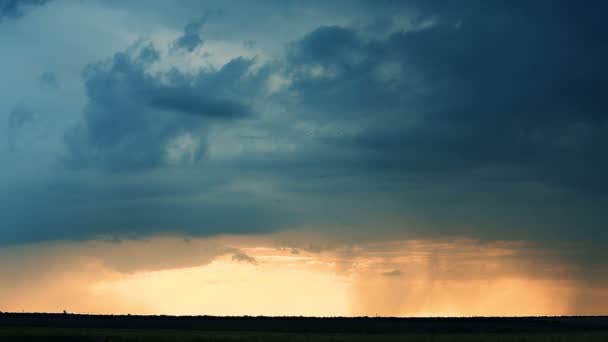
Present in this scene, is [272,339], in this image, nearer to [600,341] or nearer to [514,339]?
[514,339]

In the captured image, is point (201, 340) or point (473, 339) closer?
point (201, 340)

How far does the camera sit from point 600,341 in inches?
3521

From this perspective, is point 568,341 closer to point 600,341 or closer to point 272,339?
point 600,341

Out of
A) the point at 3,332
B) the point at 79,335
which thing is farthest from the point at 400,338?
the point at 3,332

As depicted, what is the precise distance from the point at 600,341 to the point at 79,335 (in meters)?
63.4

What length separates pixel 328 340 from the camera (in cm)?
9156

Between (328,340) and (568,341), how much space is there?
28.3 meters

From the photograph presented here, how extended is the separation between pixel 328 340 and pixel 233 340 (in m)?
11.7

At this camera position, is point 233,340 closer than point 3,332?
Yes

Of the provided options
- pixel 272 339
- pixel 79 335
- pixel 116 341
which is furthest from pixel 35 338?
pixel 272 339

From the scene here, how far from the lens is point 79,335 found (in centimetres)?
9694

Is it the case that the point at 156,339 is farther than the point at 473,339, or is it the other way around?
the point at 473,339

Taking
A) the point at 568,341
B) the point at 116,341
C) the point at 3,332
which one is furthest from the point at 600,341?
the point at 3,332

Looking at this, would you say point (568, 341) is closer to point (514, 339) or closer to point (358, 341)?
point (514, 339)
